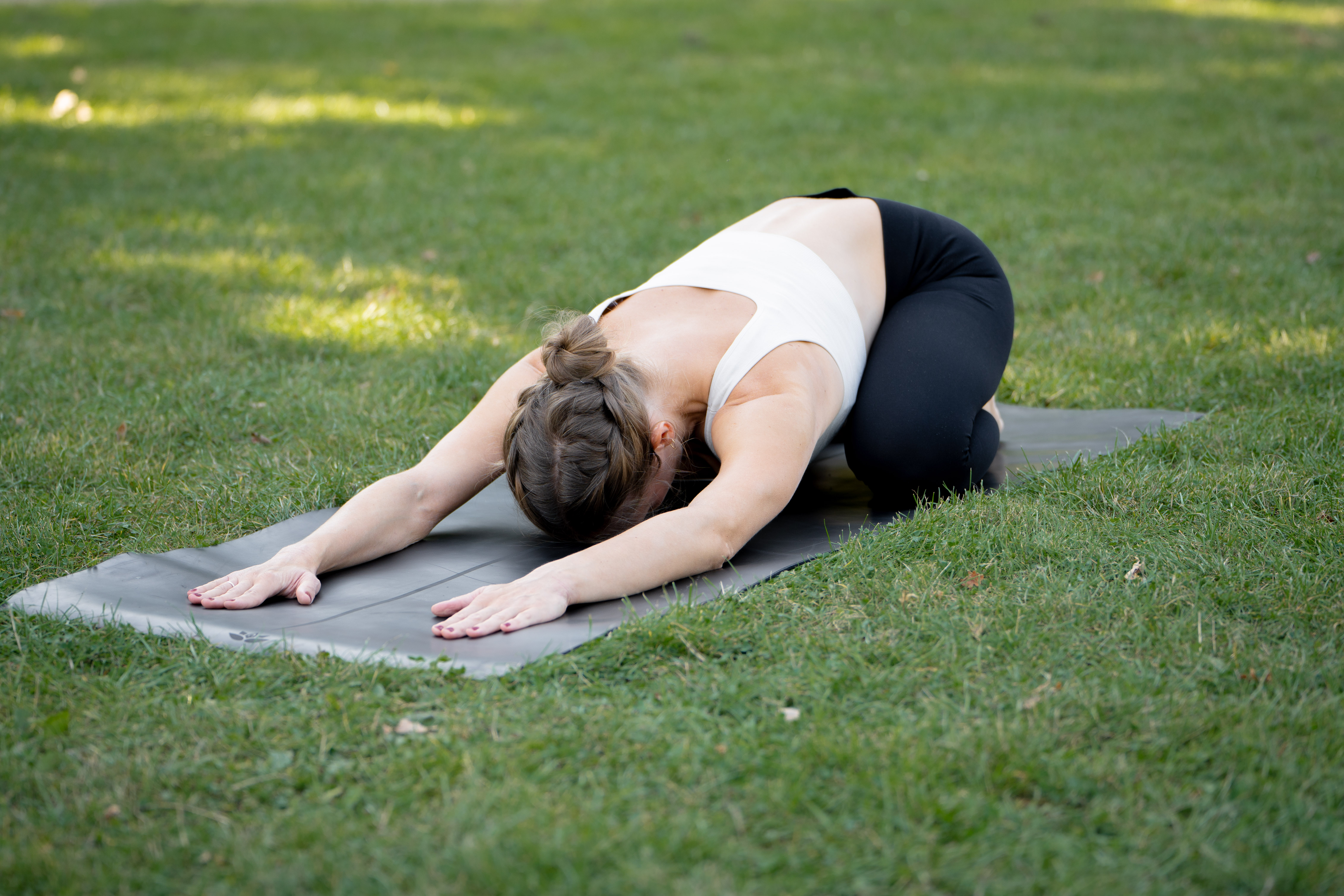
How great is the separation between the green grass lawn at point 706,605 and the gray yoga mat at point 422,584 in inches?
3.4

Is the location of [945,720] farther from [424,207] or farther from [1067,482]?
[424,207]

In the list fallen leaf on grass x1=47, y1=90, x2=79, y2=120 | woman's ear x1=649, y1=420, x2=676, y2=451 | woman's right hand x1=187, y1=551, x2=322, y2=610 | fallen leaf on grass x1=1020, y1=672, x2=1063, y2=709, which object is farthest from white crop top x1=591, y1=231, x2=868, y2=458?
fallen leaf on grass x1=47, y1=90, x2=79, y2=120

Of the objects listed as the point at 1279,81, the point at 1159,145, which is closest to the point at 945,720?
the point at 1159,145

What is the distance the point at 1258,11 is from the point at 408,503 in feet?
42.9

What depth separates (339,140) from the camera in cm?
864

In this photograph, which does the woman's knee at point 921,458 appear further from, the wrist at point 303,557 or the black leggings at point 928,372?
the wrist at point 303,557

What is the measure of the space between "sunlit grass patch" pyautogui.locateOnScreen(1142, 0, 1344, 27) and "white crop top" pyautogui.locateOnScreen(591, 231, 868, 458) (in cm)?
1114

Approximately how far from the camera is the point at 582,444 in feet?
9.07

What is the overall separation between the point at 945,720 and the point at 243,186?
6625 mm

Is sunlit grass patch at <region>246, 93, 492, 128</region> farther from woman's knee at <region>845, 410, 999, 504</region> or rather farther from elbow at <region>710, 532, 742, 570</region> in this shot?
elbow at <region>710, 532, 742, 570</region>

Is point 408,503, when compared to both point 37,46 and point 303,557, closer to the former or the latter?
point 303,557

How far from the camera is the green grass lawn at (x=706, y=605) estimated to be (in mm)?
1852

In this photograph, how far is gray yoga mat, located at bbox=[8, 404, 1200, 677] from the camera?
8.12ft

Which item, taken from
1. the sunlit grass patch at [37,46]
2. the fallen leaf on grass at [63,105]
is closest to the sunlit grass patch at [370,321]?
the fallen leaf on grass at [63,105]
